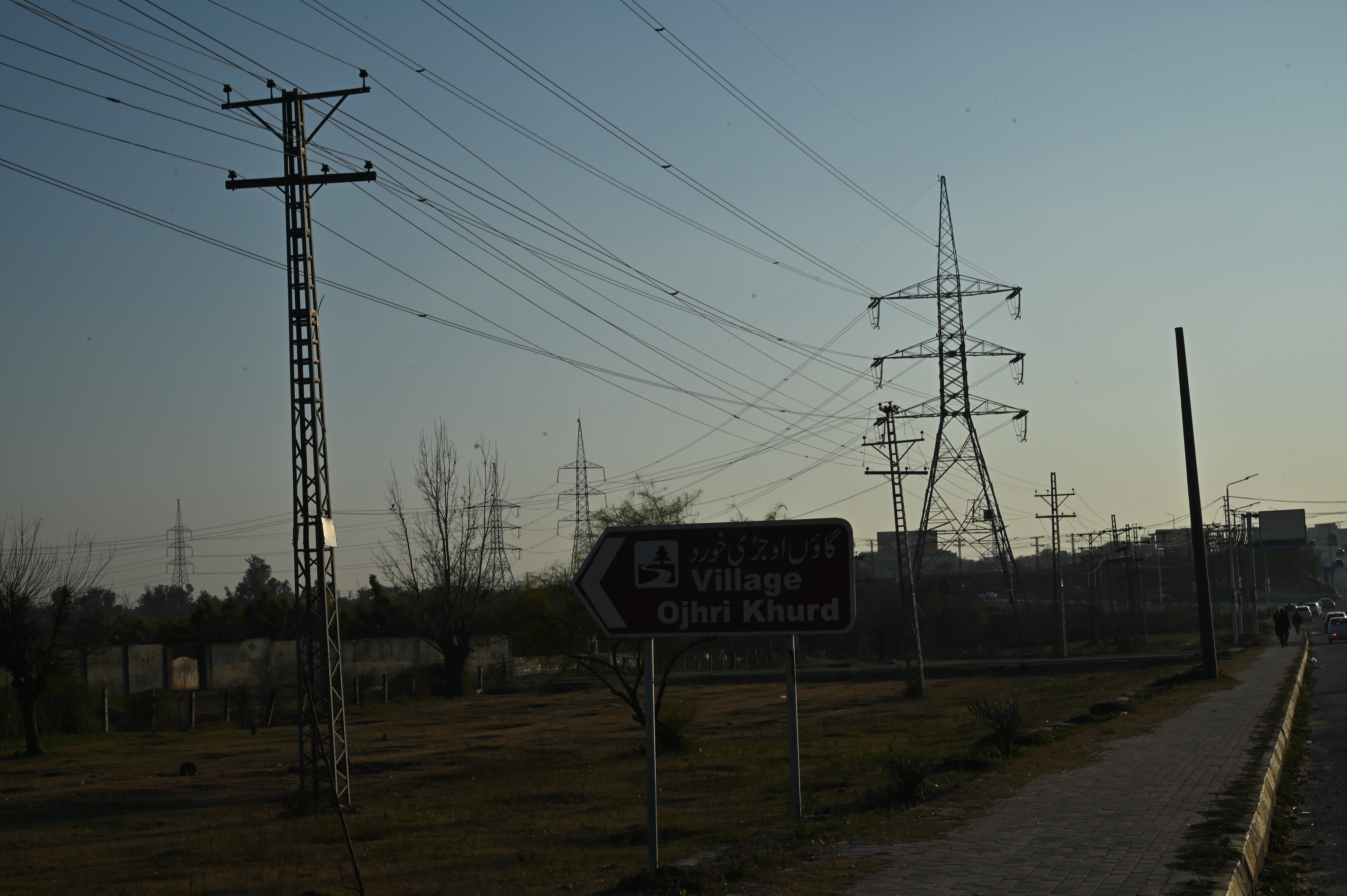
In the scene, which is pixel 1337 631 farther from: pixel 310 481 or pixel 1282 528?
pixel 310 481

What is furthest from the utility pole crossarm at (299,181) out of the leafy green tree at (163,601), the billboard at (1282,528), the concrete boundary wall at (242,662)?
the leafy green tree at (163,601)

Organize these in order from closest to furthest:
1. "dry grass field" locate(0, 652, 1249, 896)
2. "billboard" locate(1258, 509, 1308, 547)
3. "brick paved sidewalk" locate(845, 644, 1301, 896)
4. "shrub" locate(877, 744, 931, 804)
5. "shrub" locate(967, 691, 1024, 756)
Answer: "brick paved sidewalk" locate(845, 644, 1301, 896), "dry grass field" locate(0, 652, 1249, 896), "shrub" locate(877, 744, 931, 804), "shrub" locate(967, 691, 1024, 756), "billboard" locate(1258, 509, 1308, 547)

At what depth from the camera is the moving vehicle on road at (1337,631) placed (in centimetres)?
5303

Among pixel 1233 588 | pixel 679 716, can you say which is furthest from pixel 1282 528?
pixel 679 716

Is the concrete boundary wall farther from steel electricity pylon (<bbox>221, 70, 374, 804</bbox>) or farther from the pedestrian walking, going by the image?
the pedestrian walking

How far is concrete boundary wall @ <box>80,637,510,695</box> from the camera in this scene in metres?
48.0

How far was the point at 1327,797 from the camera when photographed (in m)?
12.1

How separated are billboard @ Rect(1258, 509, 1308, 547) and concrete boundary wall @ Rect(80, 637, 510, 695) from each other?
60126 mm

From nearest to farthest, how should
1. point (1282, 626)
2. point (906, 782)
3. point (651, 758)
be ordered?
point (651, 758)
point (906, 782)
point (1282, 626)

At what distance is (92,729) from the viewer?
4150 cm

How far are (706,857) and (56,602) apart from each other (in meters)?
36.3

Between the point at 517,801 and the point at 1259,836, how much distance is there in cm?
1314

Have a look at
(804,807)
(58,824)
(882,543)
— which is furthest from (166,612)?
(804,807)

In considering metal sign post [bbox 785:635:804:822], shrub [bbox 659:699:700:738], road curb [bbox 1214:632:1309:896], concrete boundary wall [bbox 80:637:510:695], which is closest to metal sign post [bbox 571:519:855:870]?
metal sign post [bbox 785:635:804:822]
